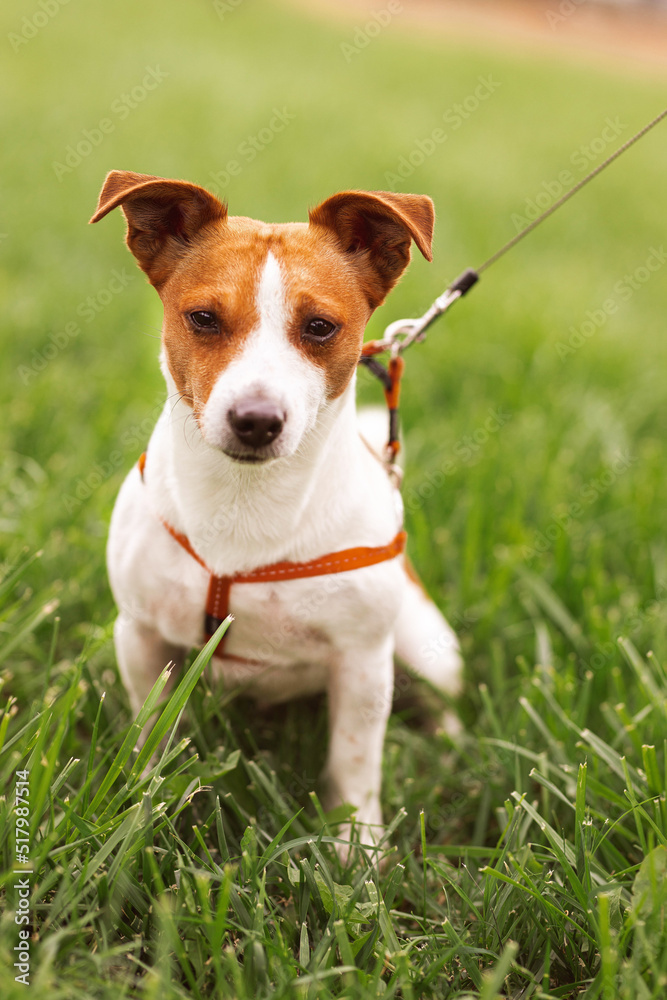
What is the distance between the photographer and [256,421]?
1763 mm

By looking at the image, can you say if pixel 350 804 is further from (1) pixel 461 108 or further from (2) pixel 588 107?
(2) pixel 588 107

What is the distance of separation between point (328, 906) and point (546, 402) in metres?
3.56

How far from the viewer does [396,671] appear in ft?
9.77

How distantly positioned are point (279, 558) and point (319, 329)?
1.95 feet

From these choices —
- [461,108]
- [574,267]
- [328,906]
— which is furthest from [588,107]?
[328,906]

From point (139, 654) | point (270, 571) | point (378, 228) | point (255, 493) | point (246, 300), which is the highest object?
point (378, 228)

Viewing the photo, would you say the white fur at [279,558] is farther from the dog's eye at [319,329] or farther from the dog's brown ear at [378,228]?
the dog's brown ear at [378,228]

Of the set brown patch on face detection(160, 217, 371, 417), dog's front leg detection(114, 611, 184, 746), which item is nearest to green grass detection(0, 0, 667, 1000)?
dog's front leg detection(114, 611, 184, 746)

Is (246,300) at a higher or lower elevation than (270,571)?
higher

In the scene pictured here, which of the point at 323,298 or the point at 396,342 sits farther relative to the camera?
the point at 396,342

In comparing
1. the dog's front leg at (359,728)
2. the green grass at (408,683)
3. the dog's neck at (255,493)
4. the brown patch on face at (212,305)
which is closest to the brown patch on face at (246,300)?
the brown patch on face at (212,305)

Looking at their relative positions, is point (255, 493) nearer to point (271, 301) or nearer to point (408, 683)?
point (271, 301)

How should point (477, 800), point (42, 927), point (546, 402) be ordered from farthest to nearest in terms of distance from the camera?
1. point (546, 402)
2. point (477, 800)
3. point (42, 927)

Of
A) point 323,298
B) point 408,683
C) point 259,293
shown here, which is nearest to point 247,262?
point 259,293
